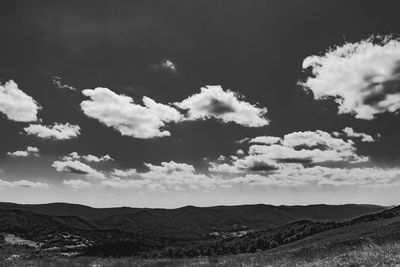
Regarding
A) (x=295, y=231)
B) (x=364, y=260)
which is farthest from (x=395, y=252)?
(x=295, y=231)

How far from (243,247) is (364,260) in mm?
160142

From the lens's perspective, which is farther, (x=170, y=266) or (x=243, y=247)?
(x=243, y=247)

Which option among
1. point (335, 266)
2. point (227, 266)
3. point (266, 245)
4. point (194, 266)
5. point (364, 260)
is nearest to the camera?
point (364, 260)

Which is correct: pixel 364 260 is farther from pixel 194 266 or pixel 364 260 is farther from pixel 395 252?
pixel 194 266

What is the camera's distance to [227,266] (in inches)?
1051

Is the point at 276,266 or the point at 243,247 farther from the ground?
the point at 276,266

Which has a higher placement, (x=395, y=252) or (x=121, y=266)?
(x=395, y=252)

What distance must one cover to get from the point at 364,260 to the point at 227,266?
12.5 metres

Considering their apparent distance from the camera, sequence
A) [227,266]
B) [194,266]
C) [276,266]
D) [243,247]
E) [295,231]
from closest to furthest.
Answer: [276,266] → [227,266] → [194,266] → [243,247] → [295,231]

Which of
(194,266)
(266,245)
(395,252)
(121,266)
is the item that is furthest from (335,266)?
(266,245)

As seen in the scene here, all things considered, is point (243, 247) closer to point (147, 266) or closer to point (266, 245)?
point (266, 245)

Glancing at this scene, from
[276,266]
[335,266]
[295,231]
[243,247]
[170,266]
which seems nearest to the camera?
[335,266]

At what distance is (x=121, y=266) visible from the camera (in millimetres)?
40938

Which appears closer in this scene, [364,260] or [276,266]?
[364,260]
